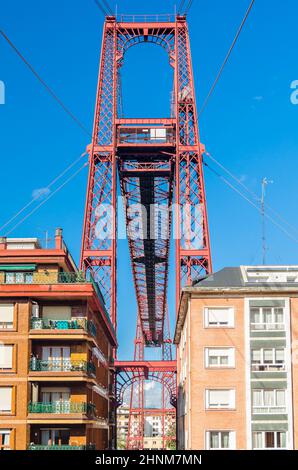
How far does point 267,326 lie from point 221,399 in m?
4.24

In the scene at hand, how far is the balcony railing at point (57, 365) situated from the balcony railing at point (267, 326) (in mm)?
8605

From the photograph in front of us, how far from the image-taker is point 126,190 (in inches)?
3346

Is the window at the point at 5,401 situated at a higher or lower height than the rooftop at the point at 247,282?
lower

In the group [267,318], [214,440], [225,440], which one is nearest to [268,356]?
[267,318]

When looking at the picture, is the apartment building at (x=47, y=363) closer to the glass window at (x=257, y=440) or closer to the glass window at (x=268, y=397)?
the glass window at (x=257, y=440)

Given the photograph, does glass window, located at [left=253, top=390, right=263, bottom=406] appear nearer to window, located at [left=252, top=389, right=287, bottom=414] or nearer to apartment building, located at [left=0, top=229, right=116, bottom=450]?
window, located at [left=252, top=389, right=287, bottom=414]

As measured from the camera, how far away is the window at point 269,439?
42.5m

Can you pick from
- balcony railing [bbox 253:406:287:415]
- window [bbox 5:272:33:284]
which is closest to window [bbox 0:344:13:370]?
window [bbox 5:272:33:284]

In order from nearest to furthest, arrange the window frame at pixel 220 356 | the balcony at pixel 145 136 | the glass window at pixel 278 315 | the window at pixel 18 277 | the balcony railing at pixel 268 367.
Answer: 1. the balcony railing at pixel 268 367
2. the window frame at pixel 220 356
3. the glass window at pixel 278 315
4. the window at pixel 18 277
5. the balcony at pixel 145 136

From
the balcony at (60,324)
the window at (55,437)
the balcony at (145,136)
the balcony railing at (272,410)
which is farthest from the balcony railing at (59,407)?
the balcony at (145,136)

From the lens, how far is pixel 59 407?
4366 centimetres

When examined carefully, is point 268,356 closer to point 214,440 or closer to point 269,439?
point 269,439
